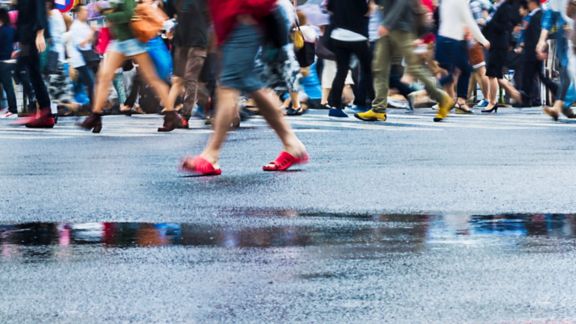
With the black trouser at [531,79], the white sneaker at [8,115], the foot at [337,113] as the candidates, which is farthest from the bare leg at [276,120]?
the black trouser at [531,79]

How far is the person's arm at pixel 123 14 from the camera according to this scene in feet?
51.9

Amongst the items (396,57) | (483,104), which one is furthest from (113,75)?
(483,104)

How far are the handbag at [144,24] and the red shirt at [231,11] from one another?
18.2 feet

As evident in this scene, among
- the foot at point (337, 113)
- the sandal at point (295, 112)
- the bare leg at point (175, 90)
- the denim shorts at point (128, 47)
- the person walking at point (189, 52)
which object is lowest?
the sandal at point (295, 112)

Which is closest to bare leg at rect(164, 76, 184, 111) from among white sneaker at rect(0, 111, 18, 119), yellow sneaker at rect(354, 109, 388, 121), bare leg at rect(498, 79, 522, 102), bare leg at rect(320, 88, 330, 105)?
yellow sneaker at rect(354, 109, 388, 121)

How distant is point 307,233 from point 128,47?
8.76 metres

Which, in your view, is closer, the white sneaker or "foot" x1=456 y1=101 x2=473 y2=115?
"foot" x1=456 y1=101 x2=473 y2=115

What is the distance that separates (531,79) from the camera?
23984mm

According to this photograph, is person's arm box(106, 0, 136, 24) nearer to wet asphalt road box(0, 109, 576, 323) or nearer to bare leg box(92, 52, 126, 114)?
bare leg box(92, 52, 126, 114)

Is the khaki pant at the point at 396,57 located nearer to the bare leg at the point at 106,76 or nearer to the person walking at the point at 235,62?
the bare leg at the point at 106,76

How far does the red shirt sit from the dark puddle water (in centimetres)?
241

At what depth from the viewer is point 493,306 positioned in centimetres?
545

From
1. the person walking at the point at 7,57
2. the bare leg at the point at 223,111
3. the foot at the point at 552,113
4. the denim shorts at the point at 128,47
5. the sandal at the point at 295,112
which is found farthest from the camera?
the person walking at the point at 7,57

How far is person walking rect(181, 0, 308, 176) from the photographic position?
10.3 metres
